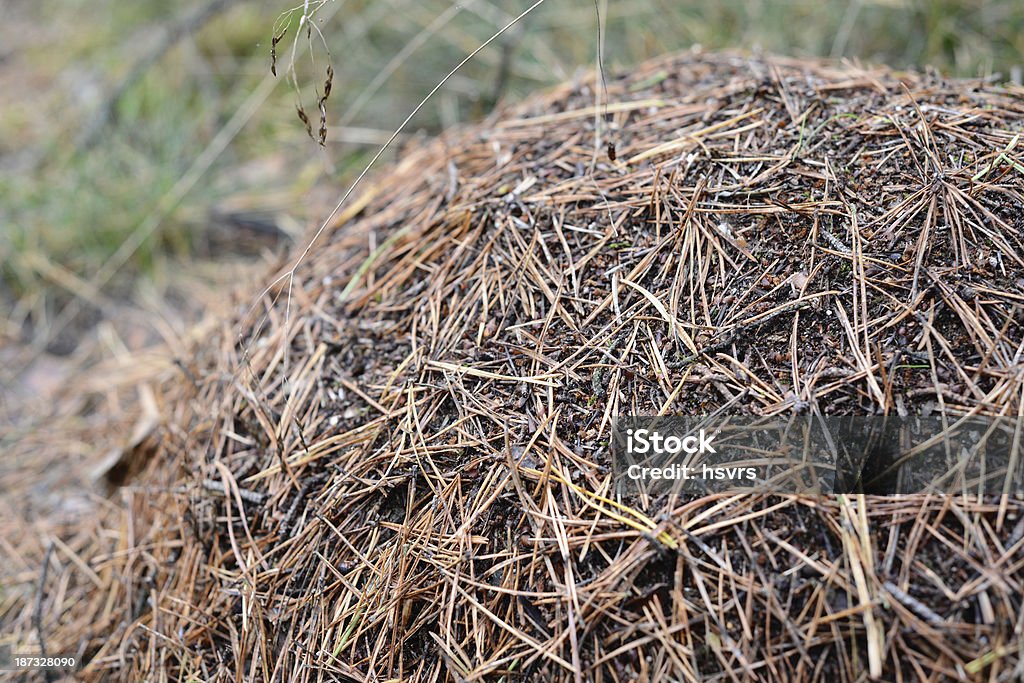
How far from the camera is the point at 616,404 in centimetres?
121

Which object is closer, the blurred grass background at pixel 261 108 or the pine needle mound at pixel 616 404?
the pine needle mound at pixel 616 404

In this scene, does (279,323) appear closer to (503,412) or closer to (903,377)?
(503,412)

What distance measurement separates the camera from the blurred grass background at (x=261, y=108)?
2824 mm

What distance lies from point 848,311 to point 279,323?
1.17 meters

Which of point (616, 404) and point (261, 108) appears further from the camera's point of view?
point (261, 108)

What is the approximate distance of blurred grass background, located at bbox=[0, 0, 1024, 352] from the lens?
2.82 meters

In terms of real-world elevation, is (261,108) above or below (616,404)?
above

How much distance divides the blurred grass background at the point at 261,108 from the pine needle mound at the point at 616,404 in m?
1.23

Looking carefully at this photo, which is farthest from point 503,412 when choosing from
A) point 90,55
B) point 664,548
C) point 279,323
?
point 90,55

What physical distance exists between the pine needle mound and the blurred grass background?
4.03 feet

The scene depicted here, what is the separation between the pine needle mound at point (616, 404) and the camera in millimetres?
1030

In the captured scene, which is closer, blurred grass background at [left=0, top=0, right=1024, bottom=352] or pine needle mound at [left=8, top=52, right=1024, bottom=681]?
pine needle mound at [left=8, top=52, right=1024, bottom=681]

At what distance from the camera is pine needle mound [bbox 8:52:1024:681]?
1030mm

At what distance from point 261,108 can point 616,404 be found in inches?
114
